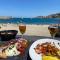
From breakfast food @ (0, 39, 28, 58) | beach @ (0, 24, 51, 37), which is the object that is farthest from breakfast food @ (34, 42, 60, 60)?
beach @ (0, 24, 51, 37)

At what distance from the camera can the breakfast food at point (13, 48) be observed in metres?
1.68

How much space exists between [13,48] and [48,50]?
0.31 metres

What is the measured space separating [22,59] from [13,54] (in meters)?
0.12

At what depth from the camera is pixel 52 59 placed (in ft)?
4.66

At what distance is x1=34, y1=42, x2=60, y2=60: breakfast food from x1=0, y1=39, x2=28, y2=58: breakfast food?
17 centimetres

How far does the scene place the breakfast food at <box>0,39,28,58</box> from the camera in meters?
1.68

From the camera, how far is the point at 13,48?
1757 mm

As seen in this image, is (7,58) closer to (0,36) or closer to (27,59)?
(27,59)

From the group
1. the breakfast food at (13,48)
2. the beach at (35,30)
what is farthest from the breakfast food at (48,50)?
the beach at (35,30)

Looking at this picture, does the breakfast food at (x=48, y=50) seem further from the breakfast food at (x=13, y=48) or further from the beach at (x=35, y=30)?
the beach at (x=35, y=30)

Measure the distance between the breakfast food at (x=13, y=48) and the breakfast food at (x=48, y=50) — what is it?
0.55 feet

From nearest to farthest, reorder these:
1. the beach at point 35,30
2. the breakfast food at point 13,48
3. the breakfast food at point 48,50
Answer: the breakfast food at point 48,50
the breakfast food at point 13,48
the beach at point 35,30

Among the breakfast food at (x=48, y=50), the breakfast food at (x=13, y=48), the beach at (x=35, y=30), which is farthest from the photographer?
the beach at (x=35, y=30)

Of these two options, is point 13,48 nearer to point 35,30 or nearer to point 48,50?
point 48,50
